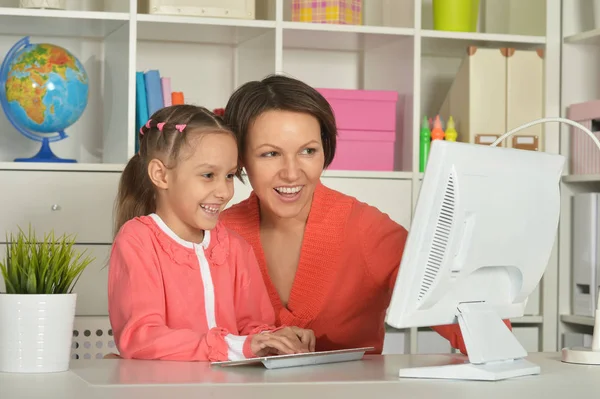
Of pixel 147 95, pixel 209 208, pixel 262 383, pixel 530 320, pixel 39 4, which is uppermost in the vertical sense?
pixel 39 4

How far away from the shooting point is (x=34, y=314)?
4.29 ft

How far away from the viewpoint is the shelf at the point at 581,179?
2.90 m

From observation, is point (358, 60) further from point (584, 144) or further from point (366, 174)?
point (584, 144)

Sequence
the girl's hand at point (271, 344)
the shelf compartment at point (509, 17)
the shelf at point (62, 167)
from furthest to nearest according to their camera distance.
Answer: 1. the shelf compartment at point (509, 17)
2. the shelf at point (62, 167)
3. the girl's hand at point (271, 344)

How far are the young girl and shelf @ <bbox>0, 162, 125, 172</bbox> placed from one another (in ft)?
2.76

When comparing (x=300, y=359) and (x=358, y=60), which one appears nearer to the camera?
(x=300, y=359)

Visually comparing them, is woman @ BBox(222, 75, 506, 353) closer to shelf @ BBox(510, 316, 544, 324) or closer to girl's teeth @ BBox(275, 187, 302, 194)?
girl's teeth @ BBox(275, 187, 302, 194)

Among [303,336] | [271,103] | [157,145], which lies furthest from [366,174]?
[303,336]

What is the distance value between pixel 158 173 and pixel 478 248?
0.71 m

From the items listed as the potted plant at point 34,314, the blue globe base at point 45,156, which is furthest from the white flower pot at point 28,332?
the blue globe base at point 45,156

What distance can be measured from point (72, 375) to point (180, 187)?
0.55 meters

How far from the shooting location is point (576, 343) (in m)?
3.04

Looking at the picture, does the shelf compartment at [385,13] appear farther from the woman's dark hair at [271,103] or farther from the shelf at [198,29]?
the woman's dark hair at [271,103]

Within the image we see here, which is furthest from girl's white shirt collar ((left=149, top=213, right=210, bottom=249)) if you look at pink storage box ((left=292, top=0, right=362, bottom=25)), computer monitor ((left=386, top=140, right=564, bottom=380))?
pink storage box ((left=292, top=0, right=362, bottom=25))
